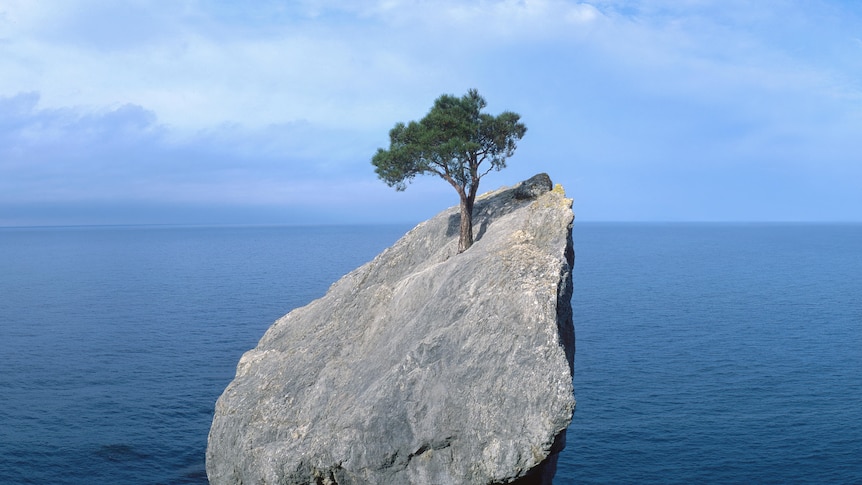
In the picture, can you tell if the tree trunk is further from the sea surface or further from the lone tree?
the sea surface

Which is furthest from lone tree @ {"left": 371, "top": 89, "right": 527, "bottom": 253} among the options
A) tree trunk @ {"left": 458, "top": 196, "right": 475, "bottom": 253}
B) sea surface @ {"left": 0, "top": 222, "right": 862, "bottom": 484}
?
sea surface @ {"left": 0, "top": 222, "right": 862, "bottom": 484}

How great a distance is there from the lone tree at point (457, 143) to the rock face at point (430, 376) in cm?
272

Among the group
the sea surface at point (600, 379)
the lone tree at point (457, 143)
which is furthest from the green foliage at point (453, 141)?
the sea surface at point (600, 379)

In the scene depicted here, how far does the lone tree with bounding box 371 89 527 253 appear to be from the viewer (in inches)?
1516

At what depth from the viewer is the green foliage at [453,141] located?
126ft

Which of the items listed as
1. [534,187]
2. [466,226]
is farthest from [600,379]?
[466,226]

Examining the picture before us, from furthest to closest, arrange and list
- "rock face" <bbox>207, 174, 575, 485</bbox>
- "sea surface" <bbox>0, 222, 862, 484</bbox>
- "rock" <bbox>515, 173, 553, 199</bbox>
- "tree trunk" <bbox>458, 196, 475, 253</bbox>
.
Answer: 1. "sea surface" <bbox>0, 222, 862, 484</bbox>
2. "rock" <bbox>515, 173, 553, 199</bbox>
3. "tree trunk" <bbox>458, 196, 475, 253</bbox>
4. "rock face" <bbox>207, 174, 575, 485</bbox>

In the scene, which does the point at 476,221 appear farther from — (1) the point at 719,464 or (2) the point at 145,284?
(2) the point at 145,284

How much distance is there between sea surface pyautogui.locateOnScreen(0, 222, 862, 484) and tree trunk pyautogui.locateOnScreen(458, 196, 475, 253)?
1664cm

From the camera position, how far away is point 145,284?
5034 inches

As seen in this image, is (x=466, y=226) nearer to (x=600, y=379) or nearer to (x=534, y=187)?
(x=534, y=187)

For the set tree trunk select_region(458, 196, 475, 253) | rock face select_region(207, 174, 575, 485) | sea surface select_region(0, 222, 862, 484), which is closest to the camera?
rock face select_region(207, 174, 575, 485)

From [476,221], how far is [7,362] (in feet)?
178

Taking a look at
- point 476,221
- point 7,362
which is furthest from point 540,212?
point 7,362
